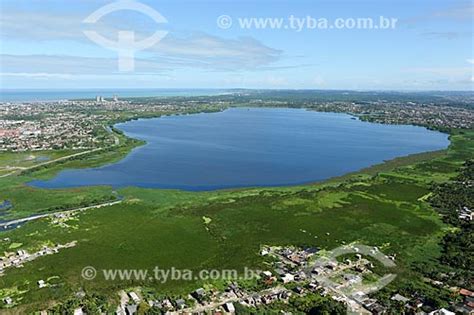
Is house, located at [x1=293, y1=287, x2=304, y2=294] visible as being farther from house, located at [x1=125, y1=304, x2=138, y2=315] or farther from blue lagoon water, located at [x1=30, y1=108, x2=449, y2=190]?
blue lagoon water, located at [x1=30, y1=108, x2=449, y2=190]

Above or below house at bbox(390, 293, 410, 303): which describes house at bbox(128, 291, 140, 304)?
above

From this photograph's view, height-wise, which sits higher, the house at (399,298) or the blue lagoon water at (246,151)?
the blue lagoon water at (246,151)

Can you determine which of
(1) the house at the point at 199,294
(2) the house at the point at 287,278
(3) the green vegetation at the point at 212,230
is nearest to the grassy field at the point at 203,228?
(3) the green vegetation at the point at 212,230

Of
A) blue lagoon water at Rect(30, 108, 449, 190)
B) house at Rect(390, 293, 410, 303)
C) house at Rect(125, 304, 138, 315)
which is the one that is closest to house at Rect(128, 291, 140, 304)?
house at Rect(125, 304, 138, 315)

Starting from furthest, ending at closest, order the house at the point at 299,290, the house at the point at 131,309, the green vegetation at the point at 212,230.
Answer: the green vegetation at the point at 212,230
the house at the point at 299,290
the house at the point at 131,309

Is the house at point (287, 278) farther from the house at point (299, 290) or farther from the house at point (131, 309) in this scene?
the house at point (131, 309)

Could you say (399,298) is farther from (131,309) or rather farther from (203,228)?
(203,228)

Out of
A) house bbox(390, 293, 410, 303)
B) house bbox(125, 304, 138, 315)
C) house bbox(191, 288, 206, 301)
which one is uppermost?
house bbox(191, 288, 206, 301)
